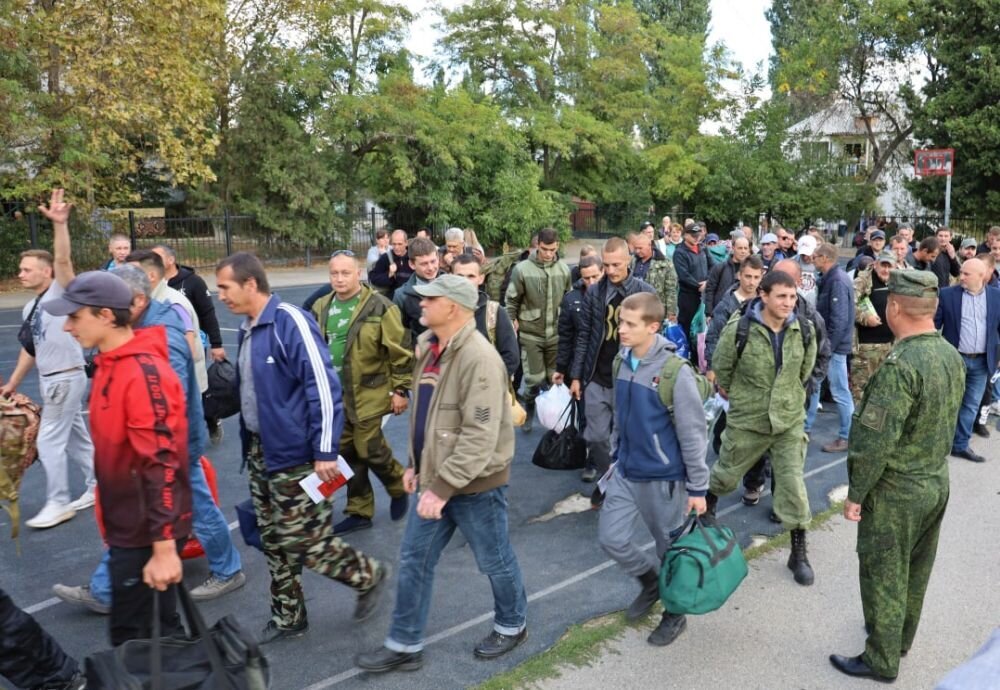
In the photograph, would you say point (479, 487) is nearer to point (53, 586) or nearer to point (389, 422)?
point (53, 586)

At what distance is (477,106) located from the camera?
28656mm

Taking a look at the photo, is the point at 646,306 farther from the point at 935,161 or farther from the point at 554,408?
the point at 935,161

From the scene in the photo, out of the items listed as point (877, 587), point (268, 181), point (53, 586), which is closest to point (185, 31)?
point (268, 181)

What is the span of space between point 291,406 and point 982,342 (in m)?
6.23

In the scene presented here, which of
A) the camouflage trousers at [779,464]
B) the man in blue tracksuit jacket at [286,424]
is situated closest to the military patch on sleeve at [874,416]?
the camouflage trousers at [779,464]

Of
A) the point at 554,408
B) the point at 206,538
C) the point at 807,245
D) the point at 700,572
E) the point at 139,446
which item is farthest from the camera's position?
the point at 807,245

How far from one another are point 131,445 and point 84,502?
10.7 feet

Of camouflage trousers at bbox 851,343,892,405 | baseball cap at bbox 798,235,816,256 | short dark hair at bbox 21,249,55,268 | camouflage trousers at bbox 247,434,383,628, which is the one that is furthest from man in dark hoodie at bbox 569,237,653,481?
short dark hair at bbox 21,249,55,268

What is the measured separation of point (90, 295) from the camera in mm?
3242

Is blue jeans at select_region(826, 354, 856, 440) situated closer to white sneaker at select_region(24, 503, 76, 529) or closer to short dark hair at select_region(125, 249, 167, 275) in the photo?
short dark hair at select_region(125, 249, 167, 275)

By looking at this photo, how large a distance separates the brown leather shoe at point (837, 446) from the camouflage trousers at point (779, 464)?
2.57 meters

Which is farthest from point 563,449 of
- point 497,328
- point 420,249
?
point 420,249

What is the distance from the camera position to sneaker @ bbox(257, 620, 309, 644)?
418cm

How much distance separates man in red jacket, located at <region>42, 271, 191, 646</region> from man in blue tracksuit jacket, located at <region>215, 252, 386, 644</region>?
0.63 meters
